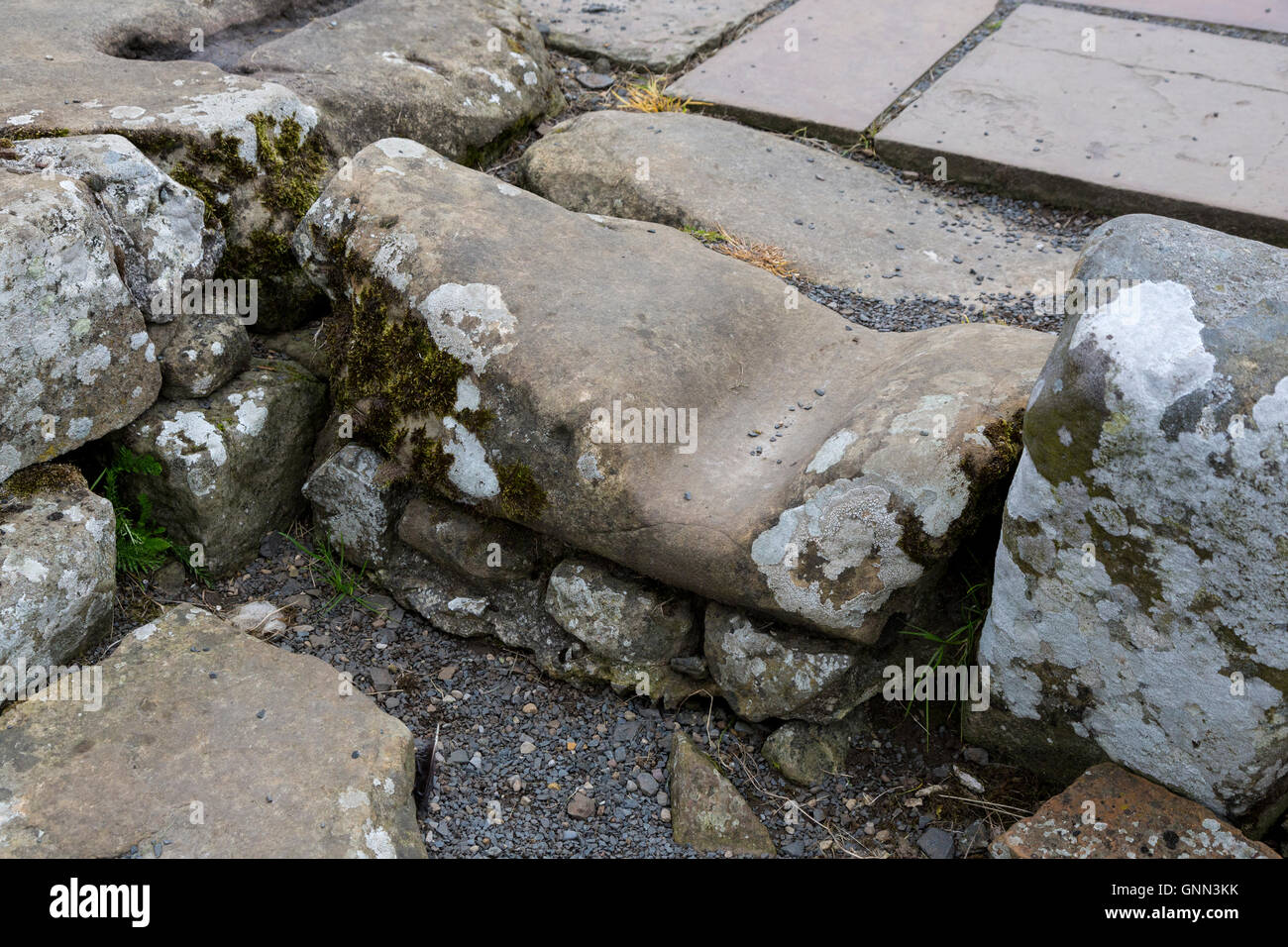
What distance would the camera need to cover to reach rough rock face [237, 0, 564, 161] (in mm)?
3992

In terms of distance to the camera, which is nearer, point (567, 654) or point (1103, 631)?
point (1103, 631)

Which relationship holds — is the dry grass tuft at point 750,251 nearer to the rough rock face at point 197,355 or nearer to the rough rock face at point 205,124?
the rough rock face at point 205,124

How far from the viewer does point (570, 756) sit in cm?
296

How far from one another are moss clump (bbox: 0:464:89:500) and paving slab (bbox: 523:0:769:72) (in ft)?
10.4

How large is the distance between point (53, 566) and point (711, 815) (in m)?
1.71

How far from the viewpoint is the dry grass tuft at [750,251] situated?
388 cm

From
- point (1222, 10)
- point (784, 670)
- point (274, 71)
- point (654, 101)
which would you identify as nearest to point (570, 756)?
point (784, 670)

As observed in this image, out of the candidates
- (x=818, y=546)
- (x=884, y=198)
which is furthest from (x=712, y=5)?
(x=818, y=546)

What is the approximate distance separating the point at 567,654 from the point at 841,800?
794mm

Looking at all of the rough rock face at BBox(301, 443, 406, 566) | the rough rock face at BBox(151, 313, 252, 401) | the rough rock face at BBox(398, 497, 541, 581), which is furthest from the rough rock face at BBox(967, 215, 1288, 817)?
the rough rock face at BBox(151, 313, 252, 401)

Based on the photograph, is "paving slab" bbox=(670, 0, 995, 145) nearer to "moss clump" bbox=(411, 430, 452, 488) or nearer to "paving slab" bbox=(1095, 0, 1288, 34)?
"paving slab" bbox=(1095, 0, 1288, 34)

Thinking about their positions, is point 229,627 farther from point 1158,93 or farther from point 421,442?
point 1158,93

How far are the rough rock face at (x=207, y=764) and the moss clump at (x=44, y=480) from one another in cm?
44

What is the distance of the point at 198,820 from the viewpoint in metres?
2.49
